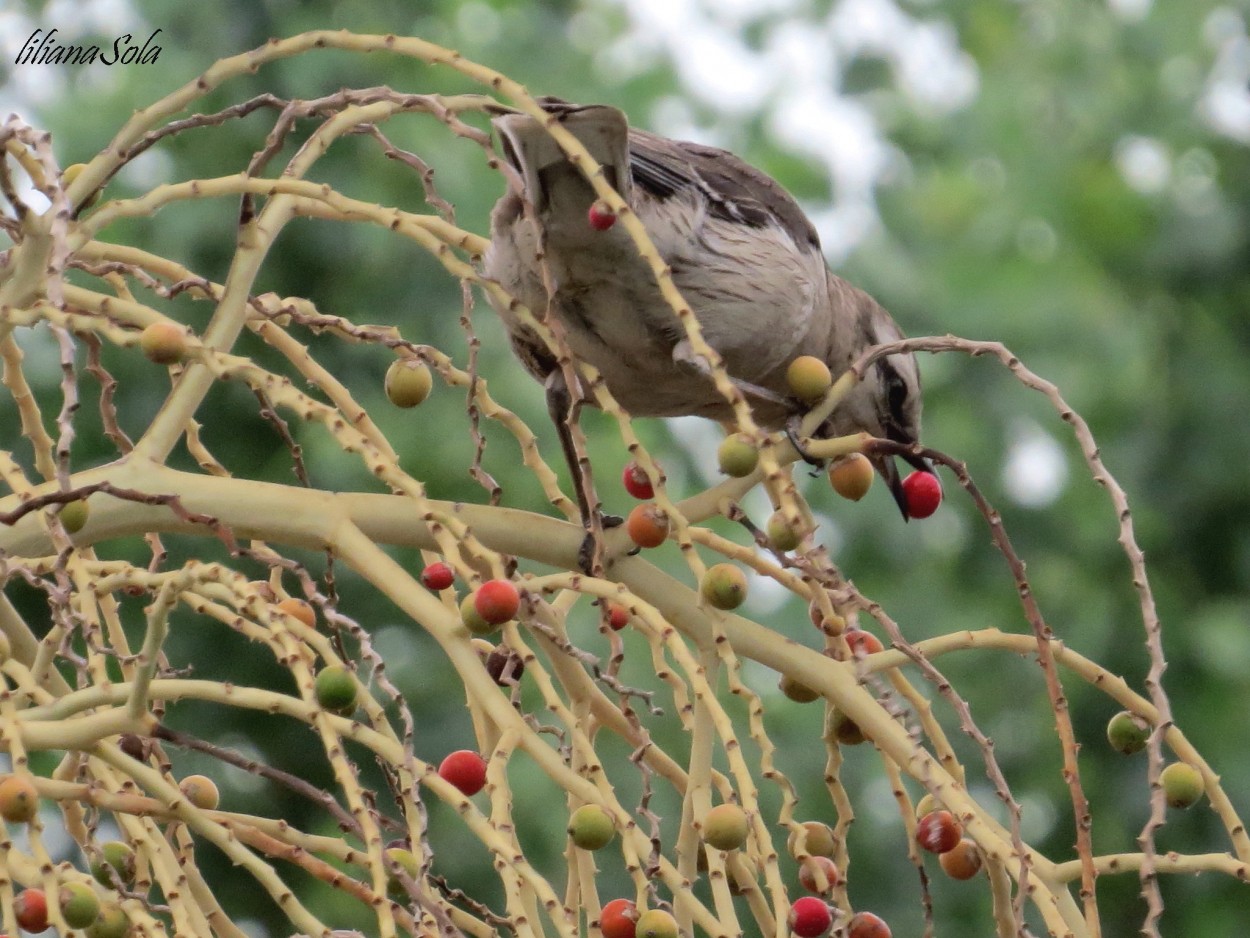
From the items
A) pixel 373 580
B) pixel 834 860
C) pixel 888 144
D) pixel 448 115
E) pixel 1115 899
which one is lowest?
pixel 1115 899

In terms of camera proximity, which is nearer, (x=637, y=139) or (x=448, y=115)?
(x=448, y=115)

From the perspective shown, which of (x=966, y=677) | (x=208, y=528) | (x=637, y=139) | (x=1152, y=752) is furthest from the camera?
(x=966, y=677)

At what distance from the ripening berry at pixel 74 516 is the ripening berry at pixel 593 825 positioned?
53cm

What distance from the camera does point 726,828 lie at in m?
1.46

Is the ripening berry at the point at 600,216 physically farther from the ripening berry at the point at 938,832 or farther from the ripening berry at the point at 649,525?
the ripening berry at the point at 938,832

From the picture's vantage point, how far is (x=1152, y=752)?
Result: 1450 mm

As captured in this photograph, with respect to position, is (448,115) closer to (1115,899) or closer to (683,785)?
(683,785)

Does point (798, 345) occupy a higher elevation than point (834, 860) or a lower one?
higher

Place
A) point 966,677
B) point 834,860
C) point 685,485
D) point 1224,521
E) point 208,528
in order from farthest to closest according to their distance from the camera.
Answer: point 1224,521, point 966,677, point 685,485, point 834,860, point 208,528

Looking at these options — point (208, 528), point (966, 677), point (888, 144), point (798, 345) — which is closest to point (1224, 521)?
point (966, 677)

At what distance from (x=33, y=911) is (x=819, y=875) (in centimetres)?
68

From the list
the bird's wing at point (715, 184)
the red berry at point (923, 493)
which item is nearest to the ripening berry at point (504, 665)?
the red berry at point (923, 493)

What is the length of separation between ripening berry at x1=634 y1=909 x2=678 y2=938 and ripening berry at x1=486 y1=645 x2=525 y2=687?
0.34m

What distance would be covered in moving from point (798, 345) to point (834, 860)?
1.30 meters
